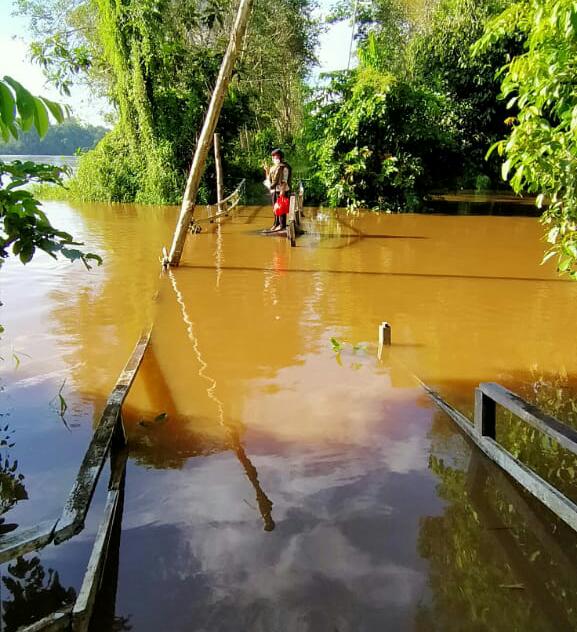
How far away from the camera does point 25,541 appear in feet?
7.77

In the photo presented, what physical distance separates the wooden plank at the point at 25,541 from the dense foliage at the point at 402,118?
604 inches

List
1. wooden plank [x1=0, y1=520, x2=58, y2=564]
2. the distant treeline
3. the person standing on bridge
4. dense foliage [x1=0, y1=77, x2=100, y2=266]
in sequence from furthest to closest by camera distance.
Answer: the distant treeline
the person standing on bridge
wooden plank [x1=0, y1=520, x2=58, y2=564]
dense foliage [x1=0, y1=77, x2=100, y2=266]

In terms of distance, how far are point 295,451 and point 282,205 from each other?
10175 mm

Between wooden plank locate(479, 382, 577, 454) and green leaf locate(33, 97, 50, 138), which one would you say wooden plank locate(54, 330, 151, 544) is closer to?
green leaf locate(33, 97, 50, 138)

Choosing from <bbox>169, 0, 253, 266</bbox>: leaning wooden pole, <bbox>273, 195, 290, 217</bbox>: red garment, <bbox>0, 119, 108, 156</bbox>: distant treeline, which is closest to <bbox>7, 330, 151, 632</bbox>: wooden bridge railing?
<bbox>169, 0, 253, 266</bbox>: leaning wooden pole

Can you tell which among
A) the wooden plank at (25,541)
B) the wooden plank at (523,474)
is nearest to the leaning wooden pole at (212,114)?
the wooden plank at (523,474)

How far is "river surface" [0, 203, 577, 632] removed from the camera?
9.26ft

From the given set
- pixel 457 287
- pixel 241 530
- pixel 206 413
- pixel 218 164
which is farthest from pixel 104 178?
Result: pixel 241 530

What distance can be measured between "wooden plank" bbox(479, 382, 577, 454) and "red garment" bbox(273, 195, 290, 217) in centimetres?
1032

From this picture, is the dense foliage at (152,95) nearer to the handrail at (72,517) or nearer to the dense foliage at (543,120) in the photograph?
the dense foliage at (543,120)

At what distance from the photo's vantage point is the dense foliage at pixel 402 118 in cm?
1778

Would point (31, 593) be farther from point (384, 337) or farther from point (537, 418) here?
point (384, 337)

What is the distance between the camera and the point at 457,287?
9227mm

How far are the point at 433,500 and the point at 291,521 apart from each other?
90 centimetres
